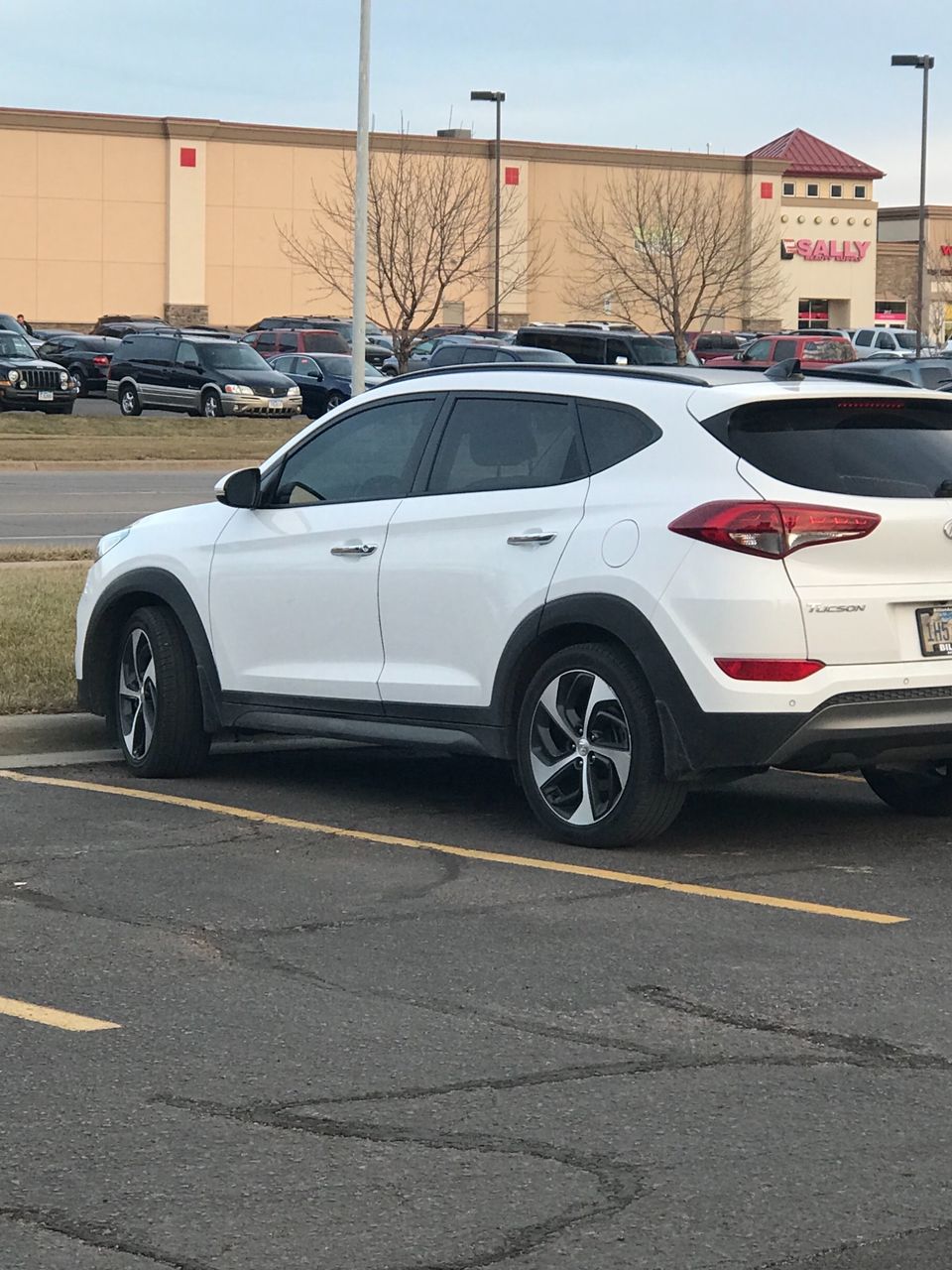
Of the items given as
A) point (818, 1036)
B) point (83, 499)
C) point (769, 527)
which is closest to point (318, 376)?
point (83, 499)

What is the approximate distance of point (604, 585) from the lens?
24.3ft

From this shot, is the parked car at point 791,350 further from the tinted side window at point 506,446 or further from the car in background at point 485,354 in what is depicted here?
the tinted side window at point 506,446

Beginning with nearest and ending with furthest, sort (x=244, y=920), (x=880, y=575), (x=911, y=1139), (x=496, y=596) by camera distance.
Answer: (x=911, y=1139) < (x=244, y=920) < (x=880, y=575) < (x=496, y=596)

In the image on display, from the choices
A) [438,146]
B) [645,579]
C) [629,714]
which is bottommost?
[629,714]

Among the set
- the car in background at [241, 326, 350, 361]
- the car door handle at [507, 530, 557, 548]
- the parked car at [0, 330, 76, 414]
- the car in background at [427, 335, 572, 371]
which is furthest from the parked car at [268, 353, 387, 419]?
the car door handle at [507, 530, 557, 548]

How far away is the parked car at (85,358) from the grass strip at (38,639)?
39.1 meters

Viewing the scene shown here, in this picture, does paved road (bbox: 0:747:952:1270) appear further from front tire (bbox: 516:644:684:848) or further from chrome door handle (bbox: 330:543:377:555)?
chrome door handle (bbox: 330:543:377:555)

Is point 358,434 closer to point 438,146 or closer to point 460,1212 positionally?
point 460,1212

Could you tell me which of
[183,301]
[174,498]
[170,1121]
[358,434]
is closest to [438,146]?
[183,301]

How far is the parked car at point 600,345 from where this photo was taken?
41656mm

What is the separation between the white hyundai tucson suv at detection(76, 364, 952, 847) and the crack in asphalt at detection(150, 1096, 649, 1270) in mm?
2919

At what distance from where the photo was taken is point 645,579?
7.28 m

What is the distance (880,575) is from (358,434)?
2.51 metres

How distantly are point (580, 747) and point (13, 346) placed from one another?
36173mm
